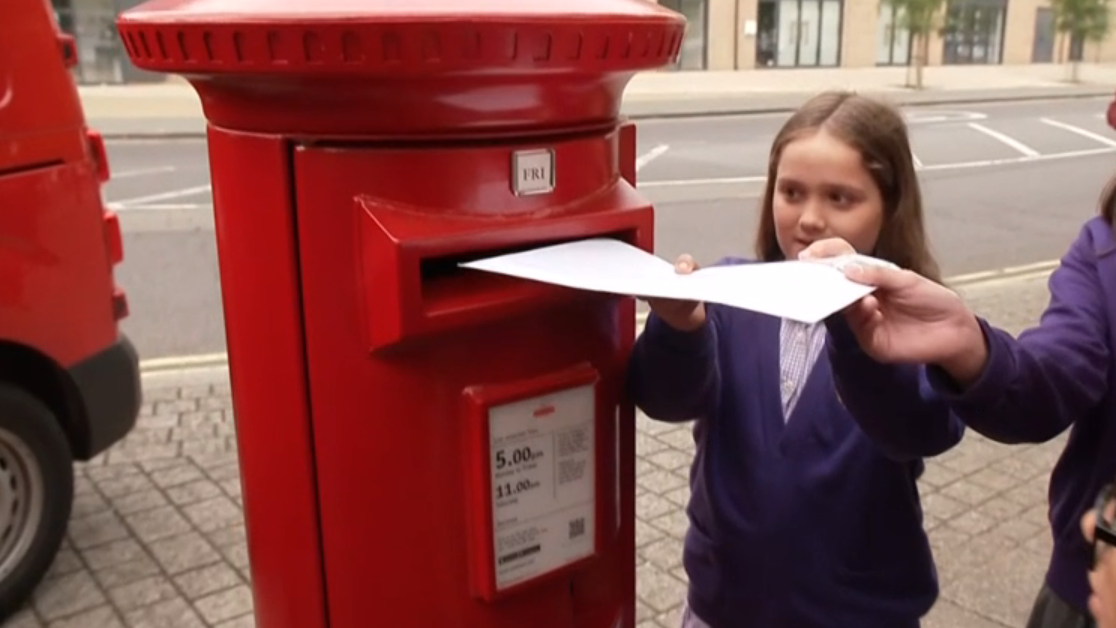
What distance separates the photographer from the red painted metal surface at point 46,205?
3260mm

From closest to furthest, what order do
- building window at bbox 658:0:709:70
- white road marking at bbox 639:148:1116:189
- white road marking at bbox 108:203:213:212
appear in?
white road marking at bbox 108:203:213:212, white road marking at bbox 639:148:1116:189, building window at bbox 658:0:709:70

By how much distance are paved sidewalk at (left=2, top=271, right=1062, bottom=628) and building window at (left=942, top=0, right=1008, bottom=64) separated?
31.8 meters

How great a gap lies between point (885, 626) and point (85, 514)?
314 centimetres

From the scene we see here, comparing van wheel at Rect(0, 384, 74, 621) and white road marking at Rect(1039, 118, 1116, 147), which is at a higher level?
van wheel at Rect(0, 384, 74, 621)

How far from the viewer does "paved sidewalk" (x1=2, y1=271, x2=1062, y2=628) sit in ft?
11.2

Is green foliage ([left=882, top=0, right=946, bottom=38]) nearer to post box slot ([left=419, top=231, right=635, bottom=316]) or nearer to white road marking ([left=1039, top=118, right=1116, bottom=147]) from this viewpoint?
white road marking ([left=1039, top=118, right=1116, bottom=147])

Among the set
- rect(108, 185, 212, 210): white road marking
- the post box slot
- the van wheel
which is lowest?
rect(108, 185, 212, 210): white road marking

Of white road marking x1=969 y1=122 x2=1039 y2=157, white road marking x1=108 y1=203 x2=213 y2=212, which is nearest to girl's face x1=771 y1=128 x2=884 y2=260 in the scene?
white road marking x1=108 y1=203 x2=213 y2=212

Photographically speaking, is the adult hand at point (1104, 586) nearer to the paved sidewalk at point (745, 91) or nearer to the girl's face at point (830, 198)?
the girl's face at point (830, 198)

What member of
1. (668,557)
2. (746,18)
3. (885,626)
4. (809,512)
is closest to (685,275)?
(809,512)

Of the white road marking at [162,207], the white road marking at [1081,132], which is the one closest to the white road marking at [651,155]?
the white road marking at [162,207]

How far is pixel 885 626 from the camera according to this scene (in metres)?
1.82

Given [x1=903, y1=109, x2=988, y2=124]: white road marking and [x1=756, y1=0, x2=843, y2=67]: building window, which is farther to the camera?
[x1=756, y1=0, x2=843, y2=67]: building window

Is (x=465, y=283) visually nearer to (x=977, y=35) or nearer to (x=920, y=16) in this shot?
(x=920, y=16)
